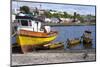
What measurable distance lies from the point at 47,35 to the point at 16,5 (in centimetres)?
50

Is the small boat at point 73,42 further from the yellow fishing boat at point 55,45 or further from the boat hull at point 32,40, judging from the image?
the boat hull at point 32,40

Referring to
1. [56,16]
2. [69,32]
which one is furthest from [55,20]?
[69,32]

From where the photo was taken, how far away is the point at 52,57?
8.10ft

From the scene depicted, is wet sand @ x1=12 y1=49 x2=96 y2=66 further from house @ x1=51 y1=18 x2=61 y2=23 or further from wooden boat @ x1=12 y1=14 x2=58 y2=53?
house @ x1=51 y1=18 x2=61 y2=23

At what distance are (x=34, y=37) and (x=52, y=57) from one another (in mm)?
330

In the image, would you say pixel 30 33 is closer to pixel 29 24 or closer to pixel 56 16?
pixel 29 24

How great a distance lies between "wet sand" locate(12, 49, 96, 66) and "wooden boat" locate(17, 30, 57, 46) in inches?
4.6

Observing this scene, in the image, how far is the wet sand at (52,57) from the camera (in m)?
2.31

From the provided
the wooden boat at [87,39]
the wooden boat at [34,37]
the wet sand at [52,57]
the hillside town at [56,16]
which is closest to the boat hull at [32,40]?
the wooden boat at [34,37]

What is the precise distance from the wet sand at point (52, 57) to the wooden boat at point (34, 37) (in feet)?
0.38

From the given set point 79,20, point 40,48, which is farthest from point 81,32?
point 40,48

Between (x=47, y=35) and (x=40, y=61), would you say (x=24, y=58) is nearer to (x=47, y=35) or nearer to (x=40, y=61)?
(x=40, y=61)

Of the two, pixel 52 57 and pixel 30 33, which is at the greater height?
pixel 30 33

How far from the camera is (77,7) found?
2.61 m
